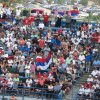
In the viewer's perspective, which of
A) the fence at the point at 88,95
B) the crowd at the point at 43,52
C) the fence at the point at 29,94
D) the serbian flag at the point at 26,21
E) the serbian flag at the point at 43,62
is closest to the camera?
the fence at the point at 88,95

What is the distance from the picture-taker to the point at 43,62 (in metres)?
26.5

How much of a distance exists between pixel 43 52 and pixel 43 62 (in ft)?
4.19

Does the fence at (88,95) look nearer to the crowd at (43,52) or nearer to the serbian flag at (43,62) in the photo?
the crowd at (43,52)

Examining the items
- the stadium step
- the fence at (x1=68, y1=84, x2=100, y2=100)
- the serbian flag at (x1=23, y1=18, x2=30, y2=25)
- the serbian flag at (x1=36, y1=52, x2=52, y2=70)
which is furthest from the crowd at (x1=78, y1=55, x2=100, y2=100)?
the serbian flag at (x1=23, y1=18, x2=30, y2=25)

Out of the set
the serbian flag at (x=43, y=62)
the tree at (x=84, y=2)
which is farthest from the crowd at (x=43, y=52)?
the tree at (x=84, y=2)

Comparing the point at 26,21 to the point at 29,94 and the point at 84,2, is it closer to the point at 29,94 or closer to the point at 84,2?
the point at 29,94

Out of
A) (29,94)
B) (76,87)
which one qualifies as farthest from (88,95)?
(29,94)

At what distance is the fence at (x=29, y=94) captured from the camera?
24734 mm

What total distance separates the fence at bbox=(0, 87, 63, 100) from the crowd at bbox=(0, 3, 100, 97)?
0.07m

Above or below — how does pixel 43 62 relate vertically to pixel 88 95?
above

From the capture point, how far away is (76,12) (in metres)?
31.6

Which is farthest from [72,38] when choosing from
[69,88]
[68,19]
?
[69,88]

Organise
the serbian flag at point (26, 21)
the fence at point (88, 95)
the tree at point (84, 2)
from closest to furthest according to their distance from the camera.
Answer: the fence at point (88, 95) → the serbian flag at point (26, 21) → the tree at point (84, 2)

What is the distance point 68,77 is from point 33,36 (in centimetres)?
487
